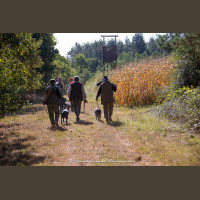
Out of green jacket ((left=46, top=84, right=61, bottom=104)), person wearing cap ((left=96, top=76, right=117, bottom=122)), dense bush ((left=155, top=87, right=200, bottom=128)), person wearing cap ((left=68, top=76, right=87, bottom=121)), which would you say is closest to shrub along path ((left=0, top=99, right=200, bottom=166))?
dense bush ((left=155, top=87, right=200, bottom=128))

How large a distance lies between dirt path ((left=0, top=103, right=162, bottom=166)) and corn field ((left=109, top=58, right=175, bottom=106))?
5754 millimetres

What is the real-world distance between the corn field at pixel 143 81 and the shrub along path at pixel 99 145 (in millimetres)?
5362

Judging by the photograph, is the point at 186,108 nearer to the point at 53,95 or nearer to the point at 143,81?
the point at 53,95

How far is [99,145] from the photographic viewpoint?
7.70 m

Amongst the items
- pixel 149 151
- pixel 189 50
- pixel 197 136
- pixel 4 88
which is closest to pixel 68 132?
pixel 4 88

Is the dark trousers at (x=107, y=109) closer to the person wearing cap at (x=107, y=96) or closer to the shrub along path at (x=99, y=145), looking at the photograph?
the person wearing cap at (x=107, y=96)

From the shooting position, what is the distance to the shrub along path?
6176mm

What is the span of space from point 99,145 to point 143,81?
9542 mm

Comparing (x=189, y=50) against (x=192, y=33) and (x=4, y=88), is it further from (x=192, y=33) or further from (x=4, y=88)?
(x=4, y=88)

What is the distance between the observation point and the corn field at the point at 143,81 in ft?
53.2

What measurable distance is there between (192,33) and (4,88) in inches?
296

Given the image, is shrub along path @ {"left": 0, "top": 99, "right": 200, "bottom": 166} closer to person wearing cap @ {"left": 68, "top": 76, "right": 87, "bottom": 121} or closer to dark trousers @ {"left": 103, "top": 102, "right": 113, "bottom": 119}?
dark trousers @ {"left": 103, "top": 102, "right": 113, "bottom": 119}

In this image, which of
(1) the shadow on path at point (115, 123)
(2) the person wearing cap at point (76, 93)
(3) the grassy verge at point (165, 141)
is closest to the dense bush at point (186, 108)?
(3) the grassy verge at point (165, 141)

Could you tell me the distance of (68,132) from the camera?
9.66 metres
